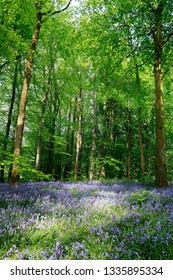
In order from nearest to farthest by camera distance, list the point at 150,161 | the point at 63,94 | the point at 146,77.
Answer: the point at 146,77
the point at 63,94
the point at 150,161

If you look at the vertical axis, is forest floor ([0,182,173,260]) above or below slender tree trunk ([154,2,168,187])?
below

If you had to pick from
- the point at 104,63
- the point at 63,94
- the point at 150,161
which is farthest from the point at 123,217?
the point at 150,161

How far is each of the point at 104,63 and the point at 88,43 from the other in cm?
129

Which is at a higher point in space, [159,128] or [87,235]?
[159,128]

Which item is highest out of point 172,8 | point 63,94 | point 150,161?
point 63,94

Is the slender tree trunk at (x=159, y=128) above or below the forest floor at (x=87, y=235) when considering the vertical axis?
above

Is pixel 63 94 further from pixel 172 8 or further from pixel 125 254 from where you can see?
pixel 125 254

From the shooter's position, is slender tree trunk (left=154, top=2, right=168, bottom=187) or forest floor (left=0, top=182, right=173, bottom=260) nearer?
forest floor (left=0, top=182, right=173, bottom=260)

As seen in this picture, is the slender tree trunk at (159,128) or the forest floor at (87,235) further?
the slender tree trunk at (159,128)

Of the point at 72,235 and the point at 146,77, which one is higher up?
the point at 146,77

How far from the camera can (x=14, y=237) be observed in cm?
352

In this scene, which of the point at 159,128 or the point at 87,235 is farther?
the point at 159,128

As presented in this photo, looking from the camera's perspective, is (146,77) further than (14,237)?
Yes
